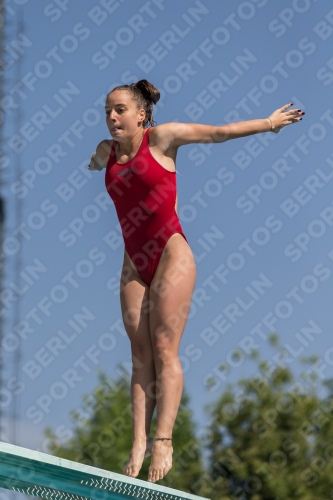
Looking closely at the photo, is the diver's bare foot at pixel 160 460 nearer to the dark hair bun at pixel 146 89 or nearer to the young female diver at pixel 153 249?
the young female diver at pixel 153 249

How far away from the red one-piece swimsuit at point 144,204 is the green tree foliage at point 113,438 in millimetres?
22562

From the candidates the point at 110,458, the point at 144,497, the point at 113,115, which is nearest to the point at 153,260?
the point at 113,115

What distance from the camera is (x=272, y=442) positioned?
28.6 m

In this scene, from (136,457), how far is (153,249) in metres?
1.54

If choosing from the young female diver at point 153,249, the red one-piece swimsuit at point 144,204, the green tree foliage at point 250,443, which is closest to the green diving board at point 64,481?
the young female diver at point 153,249

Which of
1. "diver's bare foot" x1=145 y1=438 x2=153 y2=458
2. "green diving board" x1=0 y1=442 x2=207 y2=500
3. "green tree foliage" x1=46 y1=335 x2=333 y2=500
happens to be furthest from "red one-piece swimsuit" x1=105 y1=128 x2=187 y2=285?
"green tree foliage" x1=46 y1=335 x2=333 y2=500

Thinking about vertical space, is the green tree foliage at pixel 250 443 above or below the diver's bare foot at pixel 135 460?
below

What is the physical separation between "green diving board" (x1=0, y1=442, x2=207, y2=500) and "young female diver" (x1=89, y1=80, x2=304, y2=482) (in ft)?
0.80

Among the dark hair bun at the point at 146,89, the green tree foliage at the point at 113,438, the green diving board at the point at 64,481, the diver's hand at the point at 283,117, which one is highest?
the diver's hand at the point at 283,117

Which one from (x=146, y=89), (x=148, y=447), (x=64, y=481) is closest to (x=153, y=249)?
(x=146, y=89)

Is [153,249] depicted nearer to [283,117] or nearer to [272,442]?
[283,117]

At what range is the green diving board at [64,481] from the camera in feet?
16.3

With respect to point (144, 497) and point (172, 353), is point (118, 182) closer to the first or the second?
point (172, 353)

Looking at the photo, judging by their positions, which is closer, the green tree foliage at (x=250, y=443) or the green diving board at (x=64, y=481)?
the green diving board at (x=64, y=481)
